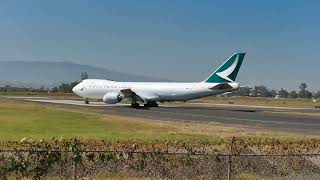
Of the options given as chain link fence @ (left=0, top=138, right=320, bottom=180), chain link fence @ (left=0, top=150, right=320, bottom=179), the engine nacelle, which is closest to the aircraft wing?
the engine nacelle

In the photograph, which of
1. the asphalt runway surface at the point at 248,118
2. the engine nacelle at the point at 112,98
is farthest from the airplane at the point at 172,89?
the asphalt runway surface at the point at 248,118

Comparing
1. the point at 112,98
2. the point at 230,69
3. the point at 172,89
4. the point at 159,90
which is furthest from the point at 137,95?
the point at 230,69

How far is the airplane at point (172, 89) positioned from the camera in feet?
249

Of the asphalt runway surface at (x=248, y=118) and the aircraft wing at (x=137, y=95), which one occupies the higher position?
the aircraft wing at (x=137, y=95)

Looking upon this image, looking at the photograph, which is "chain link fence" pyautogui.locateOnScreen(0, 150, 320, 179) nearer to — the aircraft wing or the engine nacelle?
the engine nacelle

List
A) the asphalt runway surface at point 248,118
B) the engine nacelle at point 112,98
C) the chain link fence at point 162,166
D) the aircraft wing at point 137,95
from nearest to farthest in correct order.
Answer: the chain link fence at point 162,166
the asphalt runway surface at point 248,118
the engine nacelle at point 112,98
the aircraft wing at point 137,95

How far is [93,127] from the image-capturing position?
122 feet

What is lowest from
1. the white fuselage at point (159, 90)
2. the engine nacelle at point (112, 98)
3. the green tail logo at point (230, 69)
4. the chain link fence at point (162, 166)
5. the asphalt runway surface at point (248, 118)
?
the asphalt runway surface at point (248, 118)

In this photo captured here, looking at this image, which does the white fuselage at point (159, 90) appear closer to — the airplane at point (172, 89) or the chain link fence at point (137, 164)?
the airplane at point (172, 89)

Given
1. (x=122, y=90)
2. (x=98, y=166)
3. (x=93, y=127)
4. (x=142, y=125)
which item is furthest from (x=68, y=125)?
(x=122, y=90)

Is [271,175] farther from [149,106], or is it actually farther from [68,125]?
[149,106]

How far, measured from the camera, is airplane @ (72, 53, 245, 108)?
76000 mm

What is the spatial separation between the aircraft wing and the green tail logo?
1080 cm

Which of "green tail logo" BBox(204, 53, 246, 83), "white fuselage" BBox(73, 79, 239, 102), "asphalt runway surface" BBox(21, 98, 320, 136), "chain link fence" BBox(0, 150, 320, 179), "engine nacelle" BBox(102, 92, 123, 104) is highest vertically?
"green tail logo" BBox(204, 53, 246, 83)
